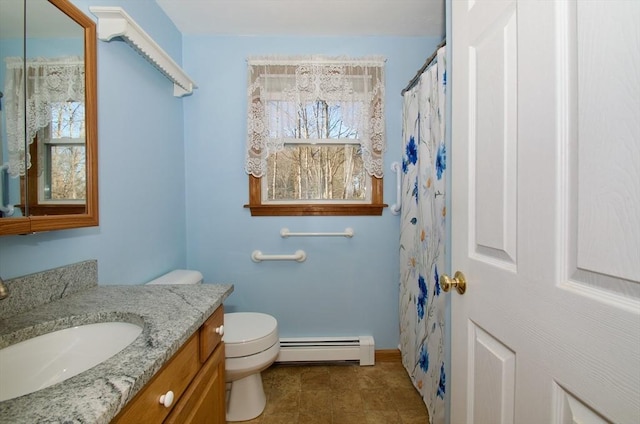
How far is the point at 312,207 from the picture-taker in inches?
76.4

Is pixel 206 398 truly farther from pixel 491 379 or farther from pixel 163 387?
pixel 491 379

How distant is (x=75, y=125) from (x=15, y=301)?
0.59 m

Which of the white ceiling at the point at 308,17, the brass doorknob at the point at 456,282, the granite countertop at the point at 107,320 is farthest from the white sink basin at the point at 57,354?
the white ceiling at the point at 308,17

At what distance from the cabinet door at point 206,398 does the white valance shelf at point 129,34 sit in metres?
1.35

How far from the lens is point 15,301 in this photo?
32.0 inches

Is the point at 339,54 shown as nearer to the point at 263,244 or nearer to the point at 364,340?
the point at 263,244

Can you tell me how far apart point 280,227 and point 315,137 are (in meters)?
0.68

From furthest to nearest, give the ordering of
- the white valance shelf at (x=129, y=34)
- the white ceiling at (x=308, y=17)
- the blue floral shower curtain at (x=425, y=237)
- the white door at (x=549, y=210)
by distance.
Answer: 1. the white ceiling at (x=308, y=17)
2. the blue floral shower curtain at (x=425, y=237)
3. the white valance shelf at (x=129, y=34)
4. the white door at (x=549, y=210)

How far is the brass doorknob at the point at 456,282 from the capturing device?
82 cm

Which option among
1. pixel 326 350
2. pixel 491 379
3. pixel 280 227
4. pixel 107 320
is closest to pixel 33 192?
pixel 107 320

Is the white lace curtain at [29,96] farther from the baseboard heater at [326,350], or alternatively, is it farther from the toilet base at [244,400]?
the baseboard heater at [326,350]

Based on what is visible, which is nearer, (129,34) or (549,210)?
(549,210)

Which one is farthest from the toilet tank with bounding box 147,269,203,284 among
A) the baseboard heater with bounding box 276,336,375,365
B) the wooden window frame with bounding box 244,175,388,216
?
the baseboard heater with bounding box 276,336,375,365

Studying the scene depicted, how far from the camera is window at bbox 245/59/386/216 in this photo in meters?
1.86
